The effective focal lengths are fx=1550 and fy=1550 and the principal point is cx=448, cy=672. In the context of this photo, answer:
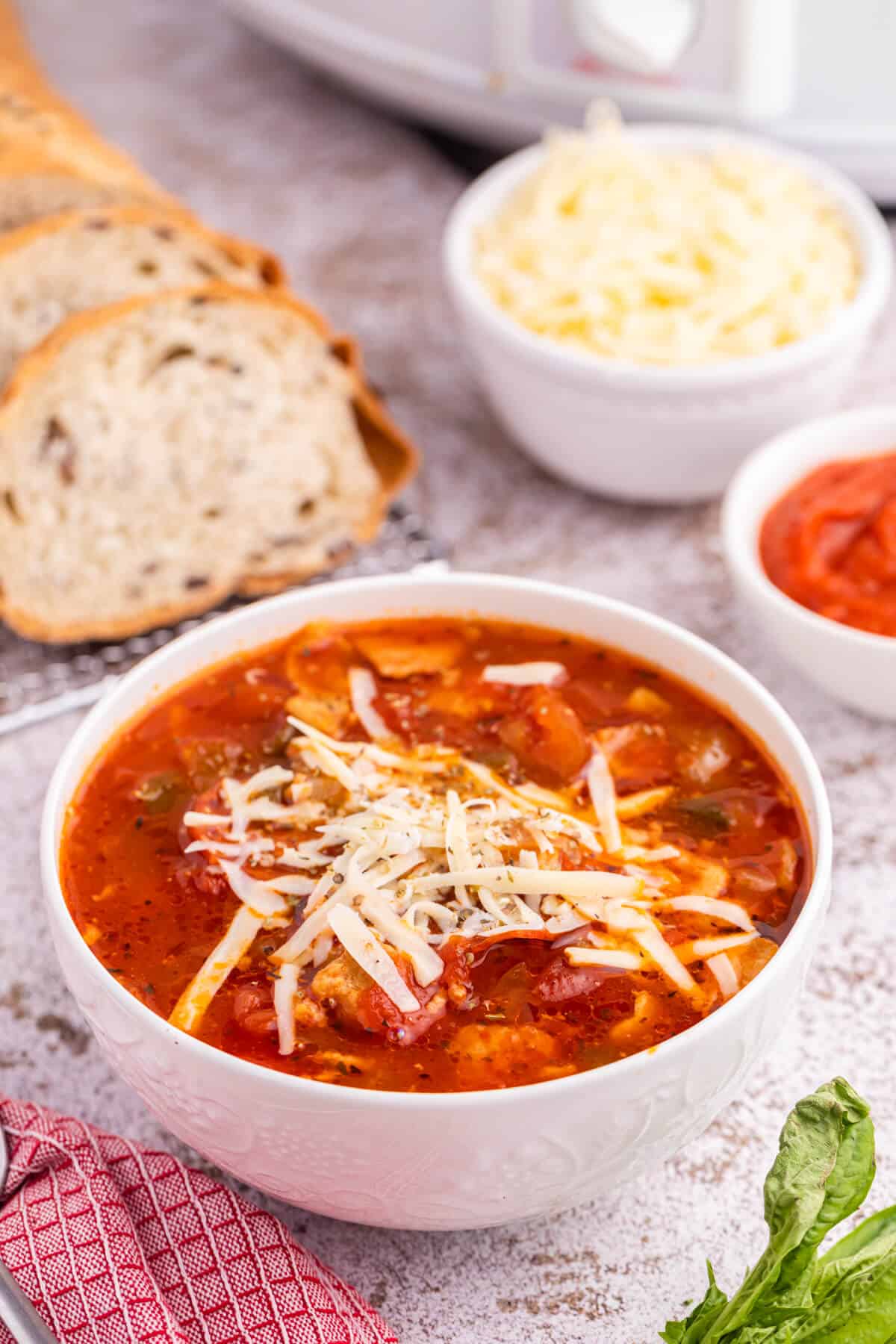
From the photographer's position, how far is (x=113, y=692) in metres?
1.81

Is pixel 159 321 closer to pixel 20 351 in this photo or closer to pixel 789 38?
pixel 20 351

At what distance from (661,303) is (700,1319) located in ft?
5.87

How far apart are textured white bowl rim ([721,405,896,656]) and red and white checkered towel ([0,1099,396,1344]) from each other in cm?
114

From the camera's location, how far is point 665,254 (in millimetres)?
2756

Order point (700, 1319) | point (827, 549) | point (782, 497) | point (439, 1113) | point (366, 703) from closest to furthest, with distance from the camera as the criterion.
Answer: point (439, 1113) < point (700, 1319) < point (366, 703) < point (827, 549) < point (782, 497)

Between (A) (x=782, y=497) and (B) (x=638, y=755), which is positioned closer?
(B) (x=638, y=755)

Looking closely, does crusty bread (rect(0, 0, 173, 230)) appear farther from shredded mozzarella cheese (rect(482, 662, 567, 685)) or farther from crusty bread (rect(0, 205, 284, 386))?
→ shredded mozzarella cheese (rect(482, 662, 567, 685))

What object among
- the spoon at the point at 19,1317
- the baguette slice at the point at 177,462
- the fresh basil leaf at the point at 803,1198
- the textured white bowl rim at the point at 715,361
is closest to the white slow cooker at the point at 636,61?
the textured white bowl rim at the point at 715,361

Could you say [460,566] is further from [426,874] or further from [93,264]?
[426,874]

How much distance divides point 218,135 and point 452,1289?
3320mm

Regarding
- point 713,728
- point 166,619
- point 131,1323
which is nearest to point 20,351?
point 166,619

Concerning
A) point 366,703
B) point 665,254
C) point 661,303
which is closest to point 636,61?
point 665,254

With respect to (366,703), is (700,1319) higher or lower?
lower

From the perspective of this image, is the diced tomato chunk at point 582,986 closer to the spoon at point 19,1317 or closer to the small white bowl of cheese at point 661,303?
the spoon at point 19,1317
